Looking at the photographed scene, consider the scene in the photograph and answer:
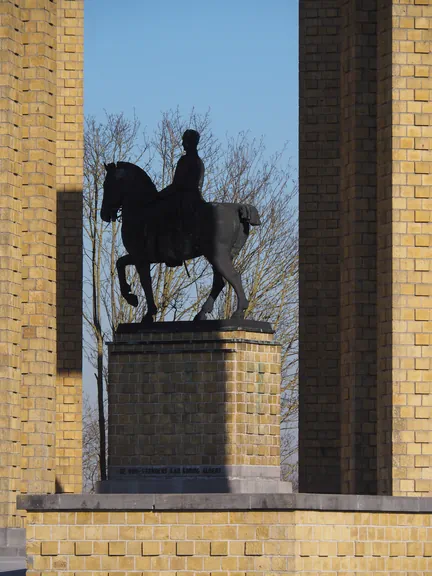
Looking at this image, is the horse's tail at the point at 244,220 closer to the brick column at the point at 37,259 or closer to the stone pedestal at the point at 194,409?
the stone pedestal at the point at 194,409

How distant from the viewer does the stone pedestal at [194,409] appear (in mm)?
16875

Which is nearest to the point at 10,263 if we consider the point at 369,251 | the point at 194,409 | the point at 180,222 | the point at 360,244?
the point at 180,222

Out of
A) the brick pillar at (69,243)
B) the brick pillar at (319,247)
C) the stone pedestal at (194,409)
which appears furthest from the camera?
the brick pillar at (69,243)

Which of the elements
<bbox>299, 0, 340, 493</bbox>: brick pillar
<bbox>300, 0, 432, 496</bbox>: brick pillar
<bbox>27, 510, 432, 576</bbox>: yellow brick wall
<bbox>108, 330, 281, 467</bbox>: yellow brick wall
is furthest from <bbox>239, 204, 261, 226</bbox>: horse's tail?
<bbox>27, 510, 432, 576</bbox>: yellow brick wall

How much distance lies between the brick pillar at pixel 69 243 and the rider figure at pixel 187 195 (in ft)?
8.99

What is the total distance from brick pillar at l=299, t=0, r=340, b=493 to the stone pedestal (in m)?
2.21

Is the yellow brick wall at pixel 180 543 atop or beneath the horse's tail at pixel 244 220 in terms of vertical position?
beneath

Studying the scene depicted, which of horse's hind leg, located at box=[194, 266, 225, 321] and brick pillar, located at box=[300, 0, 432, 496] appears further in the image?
horse's hind leg, located at box=[194, 266, 225, 321]

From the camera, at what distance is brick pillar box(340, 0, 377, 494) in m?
16.7

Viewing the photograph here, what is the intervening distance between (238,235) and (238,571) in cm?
614

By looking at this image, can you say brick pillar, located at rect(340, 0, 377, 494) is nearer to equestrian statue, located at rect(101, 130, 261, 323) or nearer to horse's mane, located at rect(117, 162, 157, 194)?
equestrian statue, located at rect(101, 130, 261, 323)

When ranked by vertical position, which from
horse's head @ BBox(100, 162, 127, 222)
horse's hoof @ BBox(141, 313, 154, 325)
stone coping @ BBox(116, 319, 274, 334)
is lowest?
stone coping @ BBox(116, 319, 274, 334)

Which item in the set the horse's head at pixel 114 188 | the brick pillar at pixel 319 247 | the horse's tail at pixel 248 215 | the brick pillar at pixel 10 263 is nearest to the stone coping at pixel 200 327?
the horse's tail at pixel 248 215

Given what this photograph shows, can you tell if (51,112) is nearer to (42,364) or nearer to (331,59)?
(42,364)
